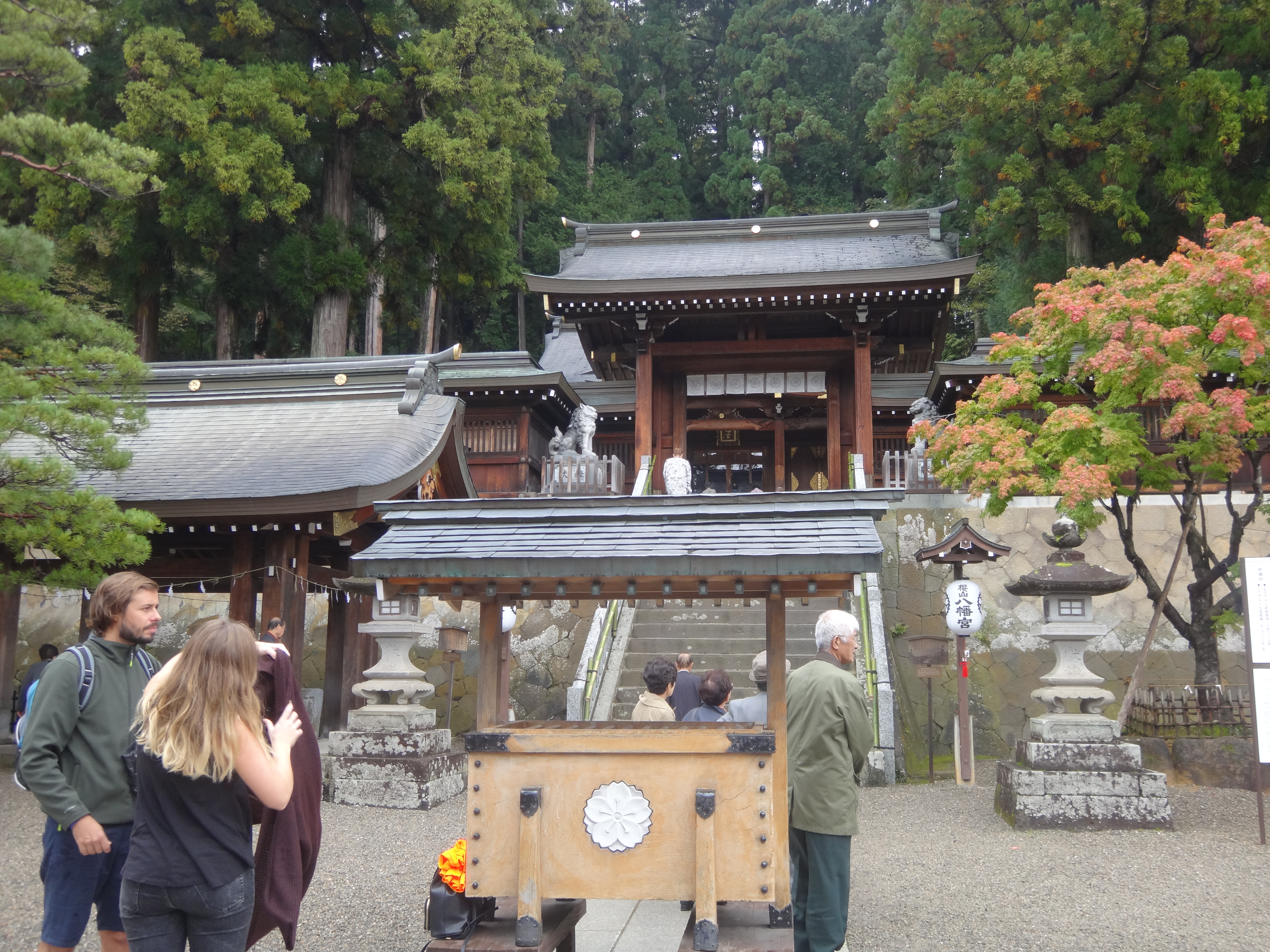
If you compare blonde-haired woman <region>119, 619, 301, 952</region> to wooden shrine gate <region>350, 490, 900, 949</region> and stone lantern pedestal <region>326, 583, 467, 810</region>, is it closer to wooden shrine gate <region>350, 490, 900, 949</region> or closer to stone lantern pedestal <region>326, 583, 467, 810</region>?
wooden shrine gate <region>350, 490, 900, 949</region>

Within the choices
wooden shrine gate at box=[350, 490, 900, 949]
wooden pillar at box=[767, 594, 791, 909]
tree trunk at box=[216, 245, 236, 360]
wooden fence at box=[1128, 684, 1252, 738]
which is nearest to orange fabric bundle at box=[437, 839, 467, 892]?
wooden shrine gate at box=[350, 490, 900, 949]

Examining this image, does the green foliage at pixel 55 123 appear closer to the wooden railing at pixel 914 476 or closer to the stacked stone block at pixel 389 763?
the stacked stone block at pixel 389 763

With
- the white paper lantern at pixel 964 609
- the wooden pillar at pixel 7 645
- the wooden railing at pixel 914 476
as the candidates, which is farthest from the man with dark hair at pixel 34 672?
the wooden railing at pixel 914 476

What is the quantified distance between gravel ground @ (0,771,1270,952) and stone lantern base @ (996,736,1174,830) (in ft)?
0.48

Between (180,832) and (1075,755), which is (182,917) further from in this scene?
(1075,755)

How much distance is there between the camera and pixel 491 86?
18.7 meters

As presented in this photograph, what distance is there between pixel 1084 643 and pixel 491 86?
15.6m

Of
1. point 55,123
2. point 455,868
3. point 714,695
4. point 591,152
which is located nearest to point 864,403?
point 714,695

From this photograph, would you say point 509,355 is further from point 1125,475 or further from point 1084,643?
point 1084,643

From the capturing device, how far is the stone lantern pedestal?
8.85m

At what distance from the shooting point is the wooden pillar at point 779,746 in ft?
13.1

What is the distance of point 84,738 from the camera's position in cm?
333

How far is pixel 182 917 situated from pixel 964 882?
5.13m

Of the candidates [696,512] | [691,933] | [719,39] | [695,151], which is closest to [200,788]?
[691,933]
